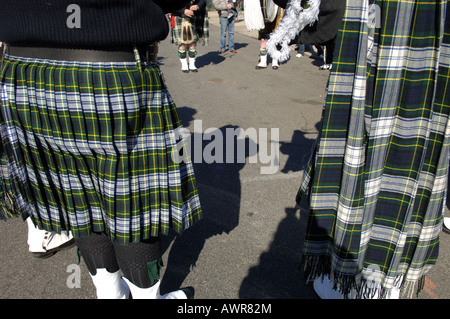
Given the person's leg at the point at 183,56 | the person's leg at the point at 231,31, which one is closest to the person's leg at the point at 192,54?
the person's leg at the point at 183,56

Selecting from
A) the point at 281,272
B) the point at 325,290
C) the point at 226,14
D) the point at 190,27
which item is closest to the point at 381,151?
the point at 325,290

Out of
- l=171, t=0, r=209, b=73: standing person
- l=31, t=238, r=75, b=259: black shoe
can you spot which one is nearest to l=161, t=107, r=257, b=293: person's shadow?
l=31, t=238, r=75, b=259: black shoe

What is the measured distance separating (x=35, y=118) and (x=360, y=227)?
4.43 ft

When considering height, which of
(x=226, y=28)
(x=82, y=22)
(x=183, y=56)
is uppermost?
(x=82, y=22)

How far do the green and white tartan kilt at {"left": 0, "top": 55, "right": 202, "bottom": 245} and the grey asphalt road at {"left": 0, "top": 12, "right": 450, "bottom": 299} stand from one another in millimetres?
747

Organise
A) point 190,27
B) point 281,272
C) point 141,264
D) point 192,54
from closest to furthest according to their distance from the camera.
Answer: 1. point 141,264
2. point 281,272
3. point 190,27
4. point 192,54

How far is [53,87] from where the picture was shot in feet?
3.79

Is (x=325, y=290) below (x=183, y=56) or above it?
below

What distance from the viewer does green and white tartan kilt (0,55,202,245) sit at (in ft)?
3.81

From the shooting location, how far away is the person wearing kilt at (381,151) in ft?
4.14

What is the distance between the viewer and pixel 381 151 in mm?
1403

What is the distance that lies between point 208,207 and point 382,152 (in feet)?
5.29

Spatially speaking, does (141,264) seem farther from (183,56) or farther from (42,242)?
(183,56)

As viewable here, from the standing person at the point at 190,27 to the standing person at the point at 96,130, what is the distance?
16.9 ft
